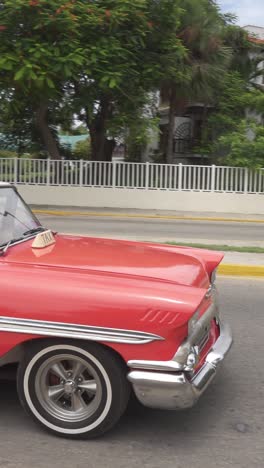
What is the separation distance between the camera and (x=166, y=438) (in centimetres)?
347

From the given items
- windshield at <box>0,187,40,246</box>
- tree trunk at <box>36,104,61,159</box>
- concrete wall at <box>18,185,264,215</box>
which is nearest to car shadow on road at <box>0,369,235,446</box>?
windshield at <box>0,187,40,246</box>

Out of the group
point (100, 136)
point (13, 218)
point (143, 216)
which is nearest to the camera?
point (13, 218)

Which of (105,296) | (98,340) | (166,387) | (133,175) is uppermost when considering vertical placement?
(105,296)

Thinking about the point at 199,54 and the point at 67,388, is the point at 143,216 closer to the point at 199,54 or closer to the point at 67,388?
the point at 199,54

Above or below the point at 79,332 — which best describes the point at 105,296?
above

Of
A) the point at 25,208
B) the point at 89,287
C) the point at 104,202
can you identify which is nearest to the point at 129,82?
the point at 104,202

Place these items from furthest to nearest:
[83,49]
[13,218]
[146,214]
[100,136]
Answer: [100,136], [146,214], [83,49], [13,218]

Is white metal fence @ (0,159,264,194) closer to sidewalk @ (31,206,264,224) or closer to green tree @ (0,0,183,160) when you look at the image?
sidewalk @ (31,206,264,224)

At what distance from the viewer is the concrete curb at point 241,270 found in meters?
7.91

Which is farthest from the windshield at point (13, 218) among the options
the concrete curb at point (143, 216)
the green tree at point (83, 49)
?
the concrete curb at point (143, 216)

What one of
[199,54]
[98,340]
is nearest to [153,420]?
[98,340]

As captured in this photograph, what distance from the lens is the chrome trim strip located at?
319 cm

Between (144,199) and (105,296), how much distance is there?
61.4ft

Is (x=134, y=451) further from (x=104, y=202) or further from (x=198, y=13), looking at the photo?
(x=198, y=13)
